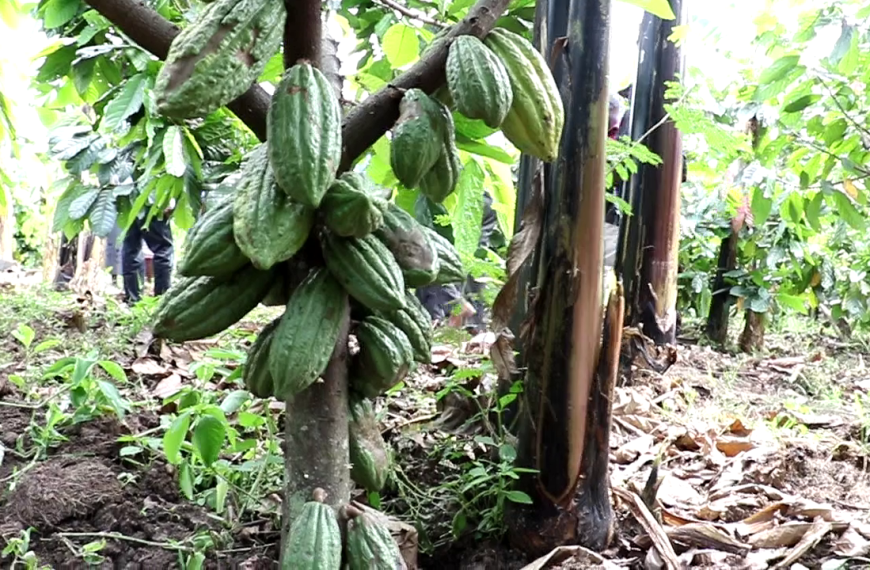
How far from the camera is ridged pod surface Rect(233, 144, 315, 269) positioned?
2.52 ft

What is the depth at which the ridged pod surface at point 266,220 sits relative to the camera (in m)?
0.77

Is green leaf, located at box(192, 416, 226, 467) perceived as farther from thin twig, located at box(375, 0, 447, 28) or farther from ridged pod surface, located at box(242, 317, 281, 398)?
thin twig, located at box(375, 0, 447, 28)

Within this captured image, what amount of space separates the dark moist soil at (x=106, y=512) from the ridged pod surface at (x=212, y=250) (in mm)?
515

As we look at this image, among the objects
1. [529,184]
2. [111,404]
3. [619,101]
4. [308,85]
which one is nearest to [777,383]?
[619,101]

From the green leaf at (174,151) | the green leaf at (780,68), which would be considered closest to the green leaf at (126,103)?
the green leaf at (174,151)

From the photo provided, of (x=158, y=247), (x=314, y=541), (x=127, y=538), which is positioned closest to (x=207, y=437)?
(x=127, y=538)

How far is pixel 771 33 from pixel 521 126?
53.1 inches

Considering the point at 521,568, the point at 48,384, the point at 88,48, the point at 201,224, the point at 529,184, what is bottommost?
the point at 521,568

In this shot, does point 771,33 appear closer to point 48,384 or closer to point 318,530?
point 318,530

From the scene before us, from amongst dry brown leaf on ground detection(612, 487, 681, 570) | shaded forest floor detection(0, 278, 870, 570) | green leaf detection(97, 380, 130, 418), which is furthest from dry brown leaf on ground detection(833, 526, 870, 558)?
green leaf detection(97, 380, 130, 418)

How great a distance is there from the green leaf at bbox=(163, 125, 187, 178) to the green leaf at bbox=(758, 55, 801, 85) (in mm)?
1395

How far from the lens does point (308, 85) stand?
2.61ft

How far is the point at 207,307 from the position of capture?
0.87 m

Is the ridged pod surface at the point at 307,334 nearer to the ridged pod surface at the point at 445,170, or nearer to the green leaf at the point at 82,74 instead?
the ridged pod surface at the point at 445,170
